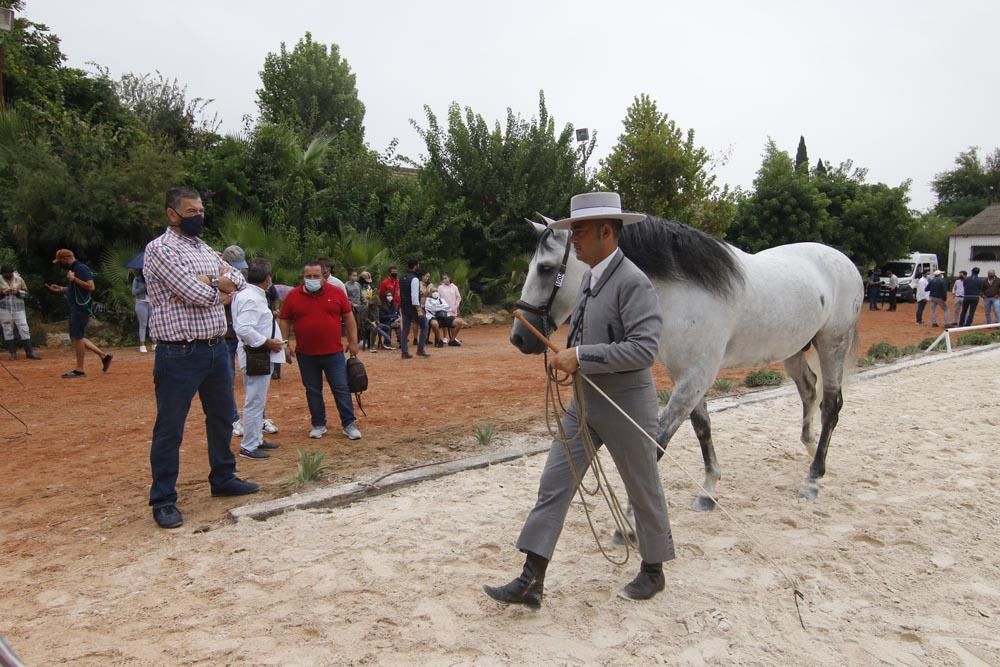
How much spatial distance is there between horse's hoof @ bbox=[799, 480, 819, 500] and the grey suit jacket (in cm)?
248

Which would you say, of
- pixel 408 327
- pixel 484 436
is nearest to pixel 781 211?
pixel 408 327

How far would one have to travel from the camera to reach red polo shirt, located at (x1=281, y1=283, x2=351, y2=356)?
5898 mm

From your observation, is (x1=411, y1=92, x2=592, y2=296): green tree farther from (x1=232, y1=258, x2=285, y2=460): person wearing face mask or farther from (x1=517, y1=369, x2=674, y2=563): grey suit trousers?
(x1=517, y1=369, x2=674, y2=563): grey suit trousers

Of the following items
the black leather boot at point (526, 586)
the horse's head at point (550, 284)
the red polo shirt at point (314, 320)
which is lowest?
the black leather boot at point (526, 586)

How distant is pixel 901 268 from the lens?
29.7 metres

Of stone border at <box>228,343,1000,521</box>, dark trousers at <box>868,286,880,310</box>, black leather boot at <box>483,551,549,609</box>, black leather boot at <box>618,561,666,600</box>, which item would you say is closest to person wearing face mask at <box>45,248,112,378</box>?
stone border at <box>228,343,1000,521</box>

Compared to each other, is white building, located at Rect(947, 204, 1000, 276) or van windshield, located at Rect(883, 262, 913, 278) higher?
white building, located at Rect(947, 204, 1000, 276)

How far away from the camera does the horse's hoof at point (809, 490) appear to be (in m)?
4.59

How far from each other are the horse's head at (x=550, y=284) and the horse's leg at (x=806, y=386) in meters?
2.77

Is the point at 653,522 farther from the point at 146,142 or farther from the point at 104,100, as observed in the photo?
the point at 104,100

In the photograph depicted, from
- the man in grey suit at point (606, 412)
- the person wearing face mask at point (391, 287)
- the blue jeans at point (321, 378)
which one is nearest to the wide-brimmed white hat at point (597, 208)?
the man in grey suit at point (606, 412)

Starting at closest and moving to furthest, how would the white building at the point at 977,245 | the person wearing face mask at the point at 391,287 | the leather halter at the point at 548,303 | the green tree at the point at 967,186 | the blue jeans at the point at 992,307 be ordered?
the leather halter at the point at 548,303 → the person wearing face mask at the point at 391,287 → the blue jeans at the point at 992,307 → the white building at the point at 977,245 → the green tree at the point at 967,186

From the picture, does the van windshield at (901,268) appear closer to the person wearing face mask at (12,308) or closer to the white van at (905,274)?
the white van at (905,274)

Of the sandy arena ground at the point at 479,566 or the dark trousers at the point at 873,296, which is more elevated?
the dark trousers at the point at 873,296
